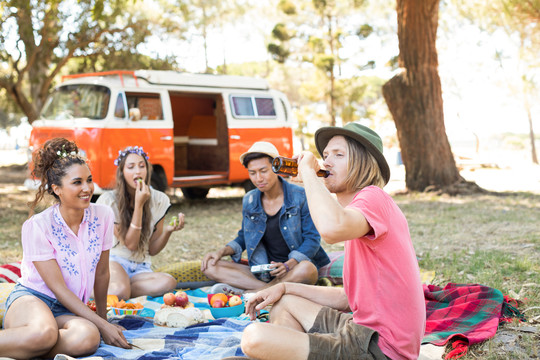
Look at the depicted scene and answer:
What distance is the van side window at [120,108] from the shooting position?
8.55 metres

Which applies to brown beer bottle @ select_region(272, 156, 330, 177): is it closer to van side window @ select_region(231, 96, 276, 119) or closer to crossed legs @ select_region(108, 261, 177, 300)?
crossed legs @ select_region(108, 261, 177, 300)

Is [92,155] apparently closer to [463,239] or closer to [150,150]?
[150,150]

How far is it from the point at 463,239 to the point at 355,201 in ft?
14.8

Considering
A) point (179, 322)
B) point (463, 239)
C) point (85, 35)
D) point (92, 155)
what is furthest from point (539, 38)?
point (179, 322)

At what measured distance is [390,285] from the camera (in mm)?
2320

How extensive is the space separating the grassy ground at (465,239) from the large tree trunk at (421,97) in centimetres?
73

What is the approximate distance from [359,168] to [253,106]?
7935 millimetres

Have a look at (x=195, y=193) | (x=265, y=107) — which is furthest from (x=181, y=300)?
(x=195, y=193)

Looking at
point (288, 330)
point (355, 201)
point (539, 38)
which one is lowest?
point (288, 330)

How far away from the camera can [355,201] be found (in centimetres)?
230

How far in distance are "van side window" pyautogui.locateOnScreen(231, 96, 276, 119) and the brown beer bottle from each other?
7.49 meters

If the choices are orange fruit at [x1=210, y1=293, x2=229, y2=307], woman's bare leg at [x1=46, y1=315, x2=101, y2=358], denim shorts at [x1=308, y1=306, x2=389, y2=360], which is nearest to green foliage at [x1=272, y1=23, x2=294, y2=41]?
orange fruit at [x1=210, y1=293, x2=229, y2=307]

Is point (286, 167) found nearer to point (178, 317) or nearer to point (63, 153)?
point (63, 153)

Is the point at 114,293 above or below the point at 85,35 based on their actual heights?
below
